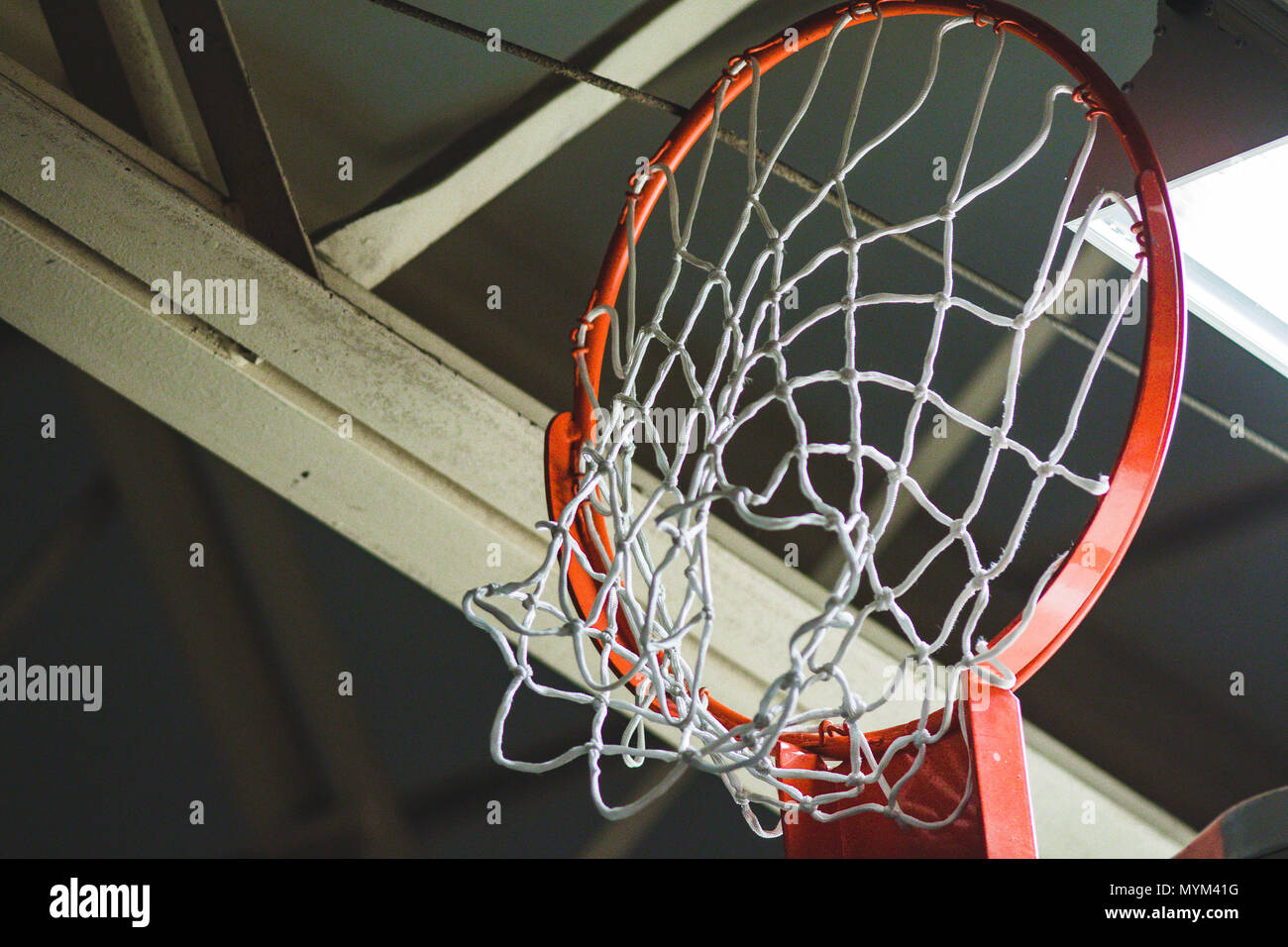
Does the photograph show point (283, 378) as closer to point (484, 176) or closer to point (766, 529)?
point (484, 176)

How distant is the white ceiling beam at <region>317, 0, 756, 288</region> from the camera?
7.37 feet

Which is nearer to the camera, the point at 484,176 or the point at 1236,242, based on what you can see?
the point at 1236,242

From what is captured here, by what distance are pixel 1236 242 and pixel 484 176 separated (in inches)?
62.1

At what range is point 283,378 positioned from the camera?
209cm

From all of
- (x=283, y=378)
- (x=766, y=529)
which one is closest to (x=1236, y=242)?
(x=766, y=529)

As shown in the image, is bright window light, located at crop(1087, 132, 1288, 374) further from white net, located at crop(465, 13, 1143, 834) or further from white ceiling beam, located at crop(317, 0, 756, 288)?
white ceiling beam, located at crop(317, 0, 756, 288)

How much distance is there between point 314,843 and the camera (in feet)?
8.46

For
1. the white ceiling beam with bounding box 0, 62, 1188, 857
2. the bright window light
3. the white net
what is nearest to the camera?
the white net

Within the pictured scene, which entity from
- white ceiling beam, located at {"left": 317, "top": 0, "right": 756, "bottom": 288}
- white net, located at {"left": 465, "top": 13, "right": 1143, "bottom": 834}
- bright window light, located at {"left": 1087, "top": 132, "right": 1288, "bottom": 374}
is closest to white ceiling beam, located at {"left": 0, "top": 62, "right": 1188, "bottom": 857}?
white ceiling beam, located at {"left": 317, "top": 0, "right": 756, "bottom": 288}

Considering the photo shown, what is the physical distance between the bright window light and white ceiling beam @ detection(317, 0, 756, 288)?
1127 mm

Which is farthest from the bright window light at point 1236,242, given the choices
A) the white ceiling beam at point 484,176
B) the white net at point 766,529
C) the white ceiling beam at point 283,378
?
the white ceiling beam at point 484,176
